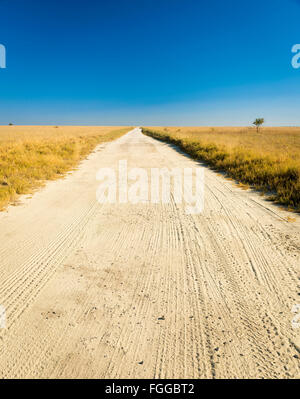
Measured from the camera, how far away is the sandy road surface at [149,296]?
144cm

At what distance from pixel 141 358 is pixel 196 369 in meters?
0.39

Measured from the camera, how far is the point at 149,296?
2.01 m

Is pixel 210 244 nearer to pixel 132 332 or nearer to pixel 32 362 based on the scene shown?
pixel 132 332

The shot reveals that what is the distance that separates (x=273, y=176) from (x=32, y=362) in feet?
21.5

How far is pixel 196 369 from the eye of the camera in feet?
4.59

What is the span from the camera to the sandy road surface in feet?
4.73

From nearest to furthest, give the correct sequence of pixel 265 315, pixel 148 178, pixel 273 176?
pixel 265 315, pixel 273 176, pixel 148 178

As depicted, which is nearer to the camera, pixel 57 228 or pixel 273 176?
pixel 57 228

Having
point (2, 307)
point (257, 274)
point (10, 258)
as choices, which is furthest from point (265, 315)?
point (10, 258)
